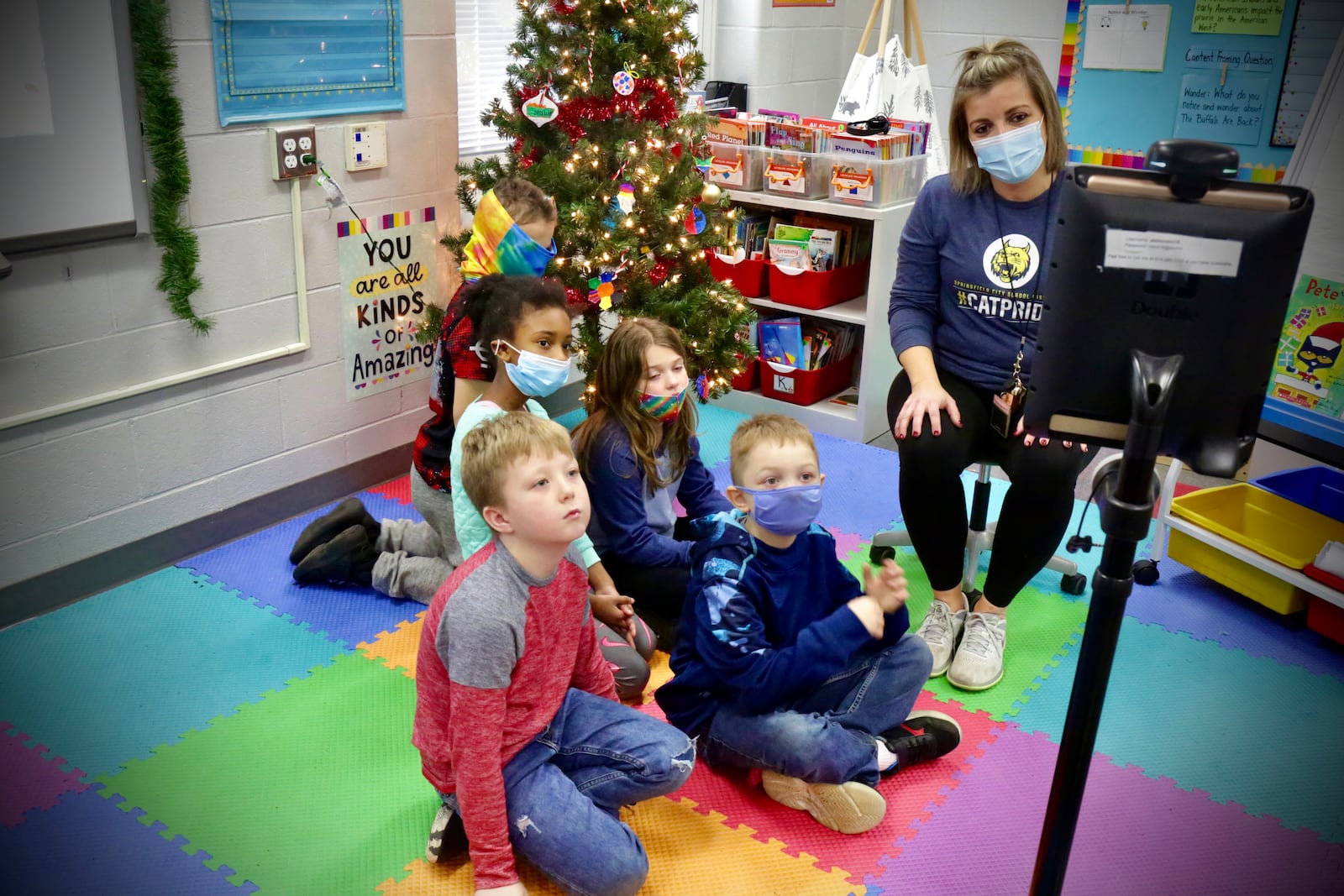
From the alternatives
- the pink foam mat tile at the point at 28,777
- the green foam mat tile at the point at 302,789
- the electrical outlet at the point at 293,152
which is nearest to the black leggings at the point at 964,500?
the green foam mat tile at the point at 302,789

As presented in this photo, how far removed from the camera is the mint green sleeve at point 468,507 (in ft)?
7.32

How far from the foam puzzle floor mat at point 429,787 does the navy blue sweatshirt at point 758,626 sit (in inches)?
9.7

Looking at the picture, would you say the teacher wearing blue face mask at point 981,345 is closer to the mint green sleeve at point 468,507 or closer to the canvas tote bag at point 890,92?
the mint green sleeve at point 468,507

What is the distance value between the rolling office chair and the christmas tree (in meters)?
0.79

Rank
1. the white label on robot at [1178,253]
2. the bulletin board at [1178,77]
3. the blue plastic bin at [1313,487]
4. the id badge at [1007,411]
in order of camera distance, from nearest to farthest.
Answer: the white label on robot at [1178,253], the id badge at [1007,411], the blue plastic bin at [1313,487], the bulletin board at [1178,77]

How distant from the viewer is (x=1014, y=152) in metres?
2.47

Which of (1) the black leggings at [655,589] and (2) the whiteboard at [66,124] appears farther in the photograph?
(1) the black leggings at [655,589]

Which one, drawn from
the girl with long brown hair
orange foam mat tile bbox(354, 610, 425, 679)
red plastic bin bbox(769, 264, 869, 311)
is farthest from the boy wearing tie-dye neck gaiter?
red plastic bin bbox(769, 264, 869, 311)

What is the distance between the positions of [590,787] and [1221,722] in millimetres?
1450

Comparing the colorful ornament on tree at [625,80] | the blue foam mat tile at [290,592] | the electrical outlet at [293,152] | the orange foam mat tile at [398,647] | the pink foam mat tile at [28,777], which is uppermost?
the colorful ornament on tree at [625,80]

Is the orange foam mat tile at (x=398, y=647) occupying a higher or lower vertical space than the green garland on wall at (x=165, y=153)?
lower

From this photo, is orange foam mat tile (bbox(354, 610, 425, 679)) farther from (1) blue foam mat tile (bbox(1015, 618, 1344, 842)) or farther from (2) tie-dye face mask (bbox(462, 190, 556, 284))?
(1) blue foam mat tile (bbox(1015, 618, 1344, 842))

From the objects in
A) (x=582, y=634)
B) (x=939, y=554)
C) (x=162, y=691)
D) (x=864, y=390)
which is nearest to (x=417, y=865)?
(x=582, y=634)

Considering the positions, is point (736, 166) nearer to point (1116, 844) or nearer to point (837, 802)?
point (837, 802)
